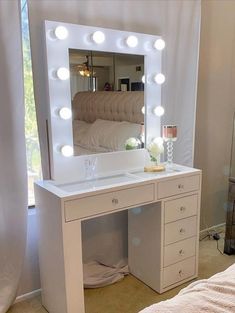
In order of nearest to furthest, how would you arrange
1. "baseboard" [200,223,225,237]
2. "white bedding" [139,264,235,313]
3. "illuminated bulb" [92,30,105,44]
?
"white bedding" [139,264,235,313], "illuminated bulb" [92,30,105,44], "baseboard" [200,223,225,237]

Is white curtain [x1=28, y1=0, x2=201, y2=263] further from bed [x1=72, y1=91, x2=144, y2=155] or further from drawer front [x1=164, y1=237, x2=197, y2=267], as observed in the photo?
drawer front [x1=164, y1=237, x2=197, y2=267]

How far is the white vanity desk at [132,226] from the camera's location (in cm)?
170

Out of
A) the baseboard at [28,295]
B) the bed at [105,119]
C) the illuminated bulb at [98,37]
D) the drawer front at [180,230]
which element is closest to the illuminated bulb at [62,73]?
the bed at [105,119]

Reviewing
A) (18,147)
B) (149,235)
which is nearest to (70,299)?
(149,235)

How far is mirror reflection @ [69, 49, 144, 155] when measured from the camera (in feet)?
6.41

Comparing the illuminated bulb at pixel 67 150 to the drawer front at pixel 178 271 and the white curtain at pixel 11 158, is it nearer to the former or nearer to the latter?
the white curtain at pixel 11 158

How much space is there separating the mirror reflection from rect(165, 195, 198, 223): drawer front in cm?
49

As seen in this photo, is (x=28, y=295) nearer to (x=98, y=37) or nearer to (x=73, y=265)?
(x=73, y=265)

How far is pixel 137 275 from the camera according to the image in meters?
2.31

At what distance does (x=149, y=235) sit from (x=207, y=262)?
681mm

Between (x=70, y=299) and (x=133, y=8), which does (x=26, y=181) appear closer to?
(x=70, y=299)

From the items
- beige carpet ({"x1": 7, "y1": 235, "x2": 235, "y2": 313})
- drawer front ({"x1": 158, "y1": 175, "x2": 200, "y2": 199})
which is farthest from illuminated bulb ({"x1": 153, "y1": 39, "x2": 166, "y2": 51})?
beige carpet ({"x1": 7, "y1": 235, "x2": 235, "y2": 313})

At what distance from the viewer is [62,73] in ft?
6.03

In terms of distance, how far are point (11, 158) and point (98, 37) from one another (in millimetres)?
921
